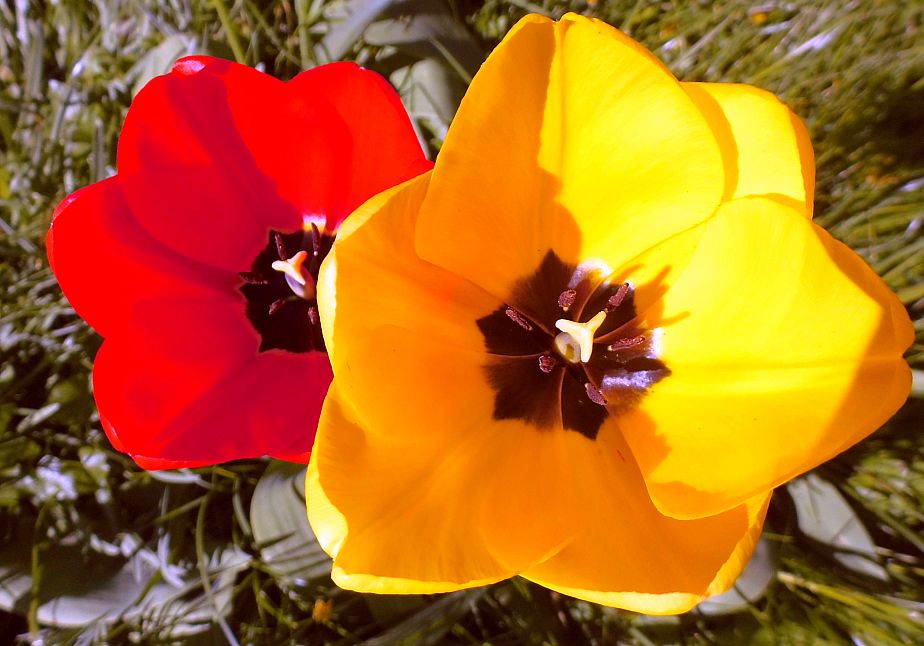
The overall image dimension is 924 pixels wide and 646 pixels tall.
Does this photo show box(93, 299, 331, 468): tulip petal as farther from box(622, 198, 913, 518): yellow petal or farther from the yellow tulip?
box(622, 198, 913, 518): yellow petal

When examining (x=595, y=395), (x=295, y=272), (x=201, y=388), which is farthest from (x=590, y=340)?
(x=201, y=388)

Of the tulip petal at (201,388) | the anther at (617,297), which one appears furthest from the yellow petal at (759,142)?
the tulip petal at (201,388)

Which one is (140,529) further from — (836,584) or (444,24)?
(836,584)

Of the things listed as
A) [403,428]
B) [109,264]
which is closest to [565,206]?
[403,428]

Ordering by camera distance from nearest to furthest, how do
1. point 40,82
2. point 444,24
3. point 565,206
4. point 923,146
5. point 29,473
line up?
1. point 565,206
2. point 444,24
3. point 29,473
4. point 40,82
5. point 923,146

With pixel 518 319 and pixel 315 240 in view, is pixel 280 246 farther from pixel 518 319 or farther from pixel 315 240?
pixel 518 319

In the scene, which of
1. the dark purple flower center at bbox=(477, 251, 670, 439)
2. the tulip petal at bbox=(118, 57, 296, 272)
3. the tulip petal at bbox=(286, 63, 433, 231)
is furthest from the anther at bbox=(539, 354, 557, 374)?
the tulip petal at bbox=(118, 57, 296, 272)

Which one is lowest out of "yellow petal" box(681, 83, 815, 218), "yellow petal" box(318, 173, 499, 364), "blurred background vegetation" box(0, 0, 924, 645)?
"blurred background vegetation" box(0, 0, 924, 645)
